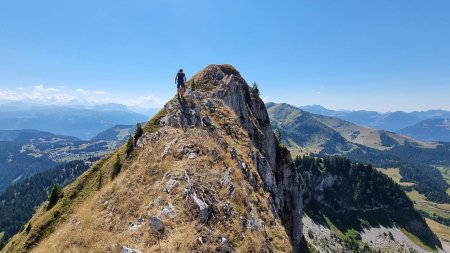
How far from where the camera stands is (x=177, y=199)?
28156 mm

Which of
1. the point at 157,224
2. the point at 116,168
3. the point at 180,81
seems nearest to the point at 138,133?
the point at 116,168

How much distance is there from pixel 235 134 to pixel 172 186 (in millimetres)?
26122

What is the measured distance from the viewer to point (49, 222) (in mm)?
44938

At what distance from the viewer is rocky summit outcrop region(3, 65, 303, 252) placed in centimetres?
2509

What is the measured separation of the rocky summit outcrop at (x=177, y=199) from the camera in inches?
988

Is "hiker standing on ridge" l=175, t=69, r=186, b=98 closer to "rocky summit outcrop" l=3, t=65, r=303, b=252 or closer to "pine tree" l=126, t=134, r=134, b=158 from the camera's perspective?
"rocky summit outcrop" l=3, t=65, r=303, b=252

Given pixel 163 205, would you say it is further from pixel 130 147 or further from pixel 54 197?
pixel 54 197

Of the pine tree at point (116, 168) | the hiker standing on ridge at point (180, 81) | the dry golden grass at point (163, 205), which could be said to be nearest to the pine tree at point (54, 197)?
the dry golden grass at point (163, 205)

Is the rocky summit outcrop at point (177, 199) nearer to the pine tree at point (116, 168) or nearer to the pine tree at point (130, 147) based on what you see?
the pine tree at point (116, 168)

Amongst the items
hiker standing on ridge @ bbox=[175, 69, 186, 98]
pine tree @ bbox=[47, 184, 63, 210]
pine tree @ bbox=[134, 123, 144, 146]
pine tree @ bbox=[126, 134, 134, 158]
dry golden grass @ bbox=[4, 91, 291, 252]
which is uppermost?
hiker standing on ridge @ bbox=[175, 69, 186, 98]

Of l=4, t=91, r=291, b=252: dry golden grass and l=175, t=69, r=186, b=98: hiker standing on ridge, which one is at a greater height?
l=175, t=69, r=186, b=98: hiker standing on ridge

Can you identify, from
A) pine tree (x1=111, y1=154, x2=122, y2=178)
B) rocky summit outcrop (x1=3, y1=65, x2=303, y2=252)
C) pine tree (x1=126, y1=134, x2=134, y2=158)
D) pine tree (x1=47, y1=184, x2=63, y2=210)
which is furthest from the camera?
pine tree (x1=47, y1=184, x2=63, y2=210)

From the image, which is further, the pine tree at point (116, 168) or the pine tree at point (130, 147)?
the pine tree at point (130, 147)

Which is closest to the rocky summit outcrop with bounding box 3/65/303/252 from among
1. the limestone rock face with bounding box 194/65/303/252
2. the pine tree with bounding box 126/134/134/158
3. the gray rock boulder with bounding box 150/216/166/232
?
the gray rock boulder with bounding box 150/216/166/232
